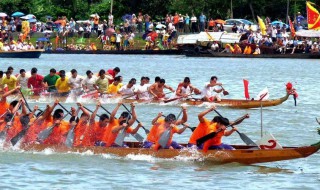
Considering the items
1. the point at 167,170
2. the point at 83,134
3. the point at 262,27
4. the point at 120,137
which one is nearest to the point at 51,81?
the point at 83,134

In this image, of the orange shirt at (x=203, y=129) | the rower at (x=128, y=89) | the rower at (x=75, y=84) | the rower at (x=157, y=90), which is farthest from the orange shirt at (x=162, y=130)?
the rower at (x=75, y=84)

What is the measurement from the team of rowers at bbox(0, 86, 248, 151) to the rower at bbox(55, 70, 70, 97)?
31.3 ft

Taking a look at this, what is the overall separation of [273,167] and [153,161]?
244cm

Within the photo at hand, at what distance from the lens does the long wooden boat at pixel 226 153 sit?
20.4 metres

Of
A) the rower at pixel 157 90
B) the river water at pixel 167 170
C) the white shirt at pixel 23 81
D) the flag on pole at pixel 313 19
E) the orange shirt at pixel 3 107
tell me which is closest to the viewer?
the river water at pixel 167 170

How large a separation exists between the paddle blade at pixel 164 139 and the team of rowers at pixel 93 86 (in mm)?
11030

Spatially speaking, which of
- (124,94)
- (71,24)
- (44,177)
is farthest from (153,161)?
(71,24)

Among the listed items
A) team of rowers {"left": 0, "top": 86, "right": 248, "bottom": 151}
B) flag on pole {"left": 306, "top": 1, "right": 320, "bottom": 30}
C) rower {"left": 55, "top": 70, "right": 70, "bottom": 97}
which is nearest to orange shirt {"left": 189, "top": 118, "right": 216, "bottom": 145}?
team of rowers {"left": 0, "top": 86, "right": 248, "bottom": 151}

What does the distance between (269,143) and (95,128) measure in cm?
369

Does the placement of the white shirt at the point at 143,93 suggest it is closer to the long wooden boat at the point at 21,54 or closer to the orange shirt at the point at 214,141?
the orange shirt at the point at 214,141

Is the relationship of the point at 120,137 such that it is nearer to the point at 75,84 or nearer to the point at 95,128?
the point at 95,128

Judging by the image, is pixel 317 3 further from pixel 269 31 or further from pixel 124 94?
pixel 124 94

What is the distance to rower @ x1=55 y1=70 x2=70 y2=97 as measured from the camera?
109ft

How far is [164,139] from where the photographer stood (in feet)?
69.8
